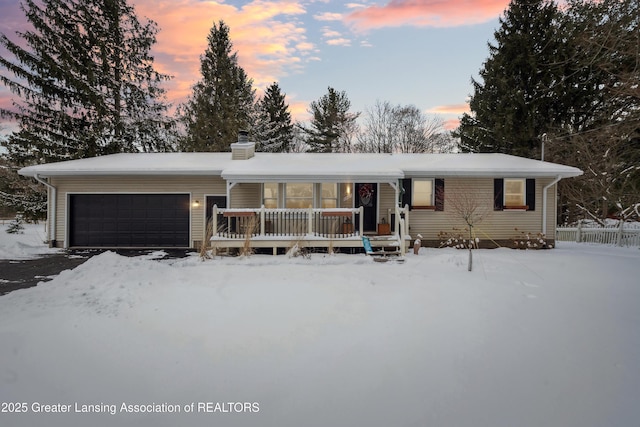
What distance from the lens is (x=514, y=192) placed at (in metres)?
12.6

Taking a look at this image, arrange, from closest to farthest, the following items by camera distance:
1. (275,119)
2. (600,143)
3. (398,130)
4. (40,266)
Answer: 1. (40,266)
2. (600,143)
3. (398,130)
4. (275,119)

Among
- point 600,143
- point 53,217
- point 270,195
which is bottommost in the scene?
point 53,217

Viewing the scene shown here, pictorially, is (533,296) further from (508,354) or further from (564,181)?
(564,181)

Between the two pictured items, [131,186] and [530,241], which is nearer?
[530,241]

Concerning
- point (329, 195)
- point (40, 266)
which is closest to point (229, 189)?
point (329, 195)

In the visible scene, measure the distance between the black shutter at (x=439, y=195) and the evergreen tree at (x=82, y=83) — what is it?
678 inches

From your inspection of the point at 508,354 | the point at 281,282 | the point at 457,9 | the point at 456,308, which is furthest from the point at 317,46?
the point at 508,354

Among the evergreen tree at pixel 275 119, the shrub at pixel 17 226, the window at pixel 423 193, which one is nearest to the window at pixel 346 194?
the window at pixel 423 193

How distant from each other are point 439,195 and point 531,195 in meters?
3.24

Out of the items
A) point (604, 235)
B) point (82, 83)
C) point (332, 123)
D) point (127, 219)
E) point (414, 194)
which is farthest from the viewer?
point (332, 123)

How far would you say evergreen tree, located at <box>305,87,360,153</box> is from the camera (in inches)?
1246

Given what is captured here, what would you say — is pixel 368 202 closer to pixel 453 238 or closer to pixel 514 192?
pixel 453 238

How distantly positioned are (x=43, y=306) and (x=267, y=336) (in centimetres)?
356

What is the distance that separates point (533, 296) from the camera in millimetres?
6238
